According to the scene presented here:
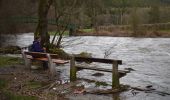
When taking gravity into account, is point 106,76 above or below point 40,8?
below

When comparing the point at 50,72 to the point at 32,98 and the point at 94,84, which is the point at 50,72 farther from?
the point at 32,98

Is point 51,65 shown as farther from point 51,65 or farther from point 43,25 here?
point 43,25

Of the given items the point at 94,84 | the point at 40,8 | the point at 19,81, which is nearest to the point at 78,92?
the point at 94,84

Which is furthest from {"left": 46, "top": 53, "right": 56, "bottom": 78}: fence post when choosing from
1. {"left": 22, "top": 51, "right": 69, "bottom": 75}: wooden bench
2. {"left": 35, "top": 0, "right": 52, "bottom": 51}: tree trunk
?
{"left": 35, "top": 0, "right": 52, "bottom": 51}: tree trunk

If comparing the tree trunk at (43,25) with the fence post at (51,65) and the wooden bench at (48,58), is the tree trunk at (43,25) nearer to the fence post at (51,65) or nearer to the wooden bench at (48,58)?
the wooden bench at (48,58)

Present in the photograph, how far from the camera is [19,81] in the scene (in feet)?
46.3

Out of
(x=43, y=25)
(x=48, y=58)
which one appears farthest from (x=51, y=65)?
(x=43, y=25)

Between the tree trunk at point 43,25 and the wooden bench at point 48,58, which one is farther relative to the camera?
the tree trunk at point 43,25

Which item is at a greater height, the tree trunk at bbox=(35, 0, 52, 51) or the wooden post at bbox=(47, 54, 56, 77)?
the tree trunk at bbox=(35, 0, 52, 51)

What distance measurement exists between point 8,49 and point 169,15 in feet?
181

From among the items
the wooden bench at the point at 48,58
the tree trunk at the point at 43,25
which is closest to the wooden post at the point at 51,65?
the wooden bench at the point at 48,58

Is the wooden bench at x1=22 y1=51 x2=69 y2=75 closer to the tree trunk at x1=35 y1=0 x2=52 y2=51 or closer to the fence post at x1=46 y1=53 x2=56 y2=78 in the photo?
the fence post at x1=46 y1=53 x2=56 y2=78

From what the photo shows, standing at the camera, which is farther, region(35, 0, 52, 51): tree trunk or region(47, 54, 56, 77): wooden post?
region(35, 0, 52, 51): tree trunk

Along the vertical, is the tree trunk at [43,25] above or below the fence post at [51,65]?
above
